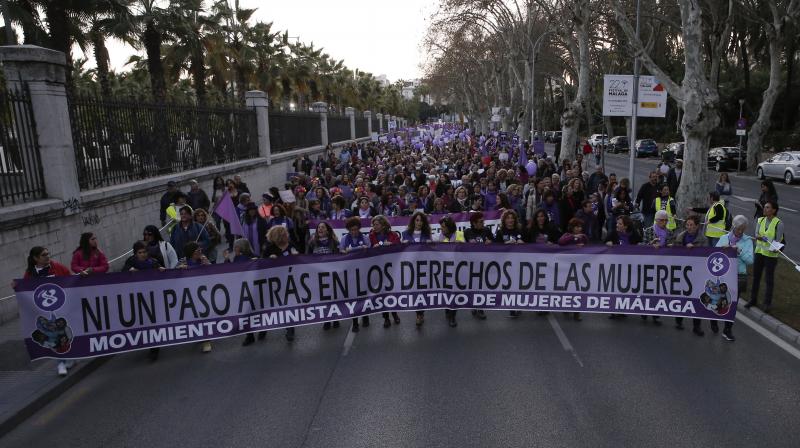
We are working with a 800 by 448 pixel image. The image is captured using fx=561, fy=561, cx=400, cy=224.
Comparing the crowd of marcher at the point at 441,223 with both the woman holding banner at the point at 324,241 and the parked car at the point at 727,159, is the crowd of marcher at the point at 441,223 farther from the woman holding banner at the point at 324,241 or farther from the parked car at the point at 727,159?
the parked car at the point at 727,159

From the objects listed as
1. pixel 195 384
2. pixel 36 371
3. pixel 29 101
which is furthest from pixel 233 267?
pixel 29 101

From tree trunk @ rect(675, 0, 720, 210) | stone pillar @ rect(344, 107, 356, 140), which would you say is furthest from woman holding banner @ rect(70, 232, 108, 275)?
stone pillar @ rect(344, 107, 356, 140)

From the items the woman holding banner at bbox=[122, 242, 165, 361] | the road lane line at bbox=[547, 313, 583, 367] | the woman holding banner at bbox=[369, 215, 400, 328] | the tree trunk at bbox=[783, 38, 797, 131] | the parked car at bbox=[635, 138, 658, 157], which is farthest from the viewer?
the parked car at bbox=[635, 138, 658, 157]

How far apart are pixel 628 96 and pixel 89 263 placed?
16593mm

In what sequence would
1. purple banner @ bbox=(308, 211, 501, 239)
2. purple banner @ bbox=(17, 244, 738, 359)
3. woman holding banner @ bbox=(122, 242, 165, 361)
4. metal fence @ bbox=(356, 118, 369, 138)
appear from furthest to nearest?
metal fence @ bbox=(356, 118, 369, 138) < purple banner @ bbox=(308, 211, 501, 239) < woman holding banner @ bbox=(122, 242, 165, 361) < purple banner @ bbox=(17, 244, 738, 359)

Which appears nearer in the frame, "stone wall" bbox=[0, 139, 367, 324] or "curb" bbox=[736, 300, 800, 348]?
"curb" bbox=[736, 300, 800, 348]

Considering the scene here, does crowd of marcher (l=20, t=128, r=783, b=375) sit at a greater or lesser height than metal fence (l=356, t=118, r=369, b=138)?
lesser

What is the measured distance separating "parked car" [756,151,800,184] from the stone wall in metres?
25.7

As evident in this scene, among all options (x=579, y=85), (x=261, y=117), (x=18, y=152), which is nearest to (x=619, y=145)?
(x=579, y=85)

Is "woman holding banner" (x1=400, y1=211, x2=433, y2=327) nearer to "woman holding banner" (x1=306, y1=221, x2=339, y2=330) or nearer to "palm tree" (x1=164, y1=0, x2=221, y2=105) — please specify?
"woman holding banner" (x1=306, y1=221, x2=339, y2=330)

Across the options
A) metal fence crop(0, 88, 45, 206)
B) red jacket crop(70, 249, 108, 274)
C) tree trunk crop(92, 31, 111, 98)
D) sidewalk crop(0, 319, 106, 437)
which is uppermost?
tree trunk crop(92, 31, 111, 98)

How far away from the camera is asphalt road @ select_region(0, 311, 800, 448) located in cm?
501

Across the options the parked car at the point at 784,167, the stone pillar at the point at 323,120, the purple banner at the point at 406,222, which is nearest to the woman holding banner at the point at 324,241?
the purple banner at the point at 406,222

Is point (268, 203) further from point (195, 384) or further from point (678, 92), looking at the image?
point (678, 92)
